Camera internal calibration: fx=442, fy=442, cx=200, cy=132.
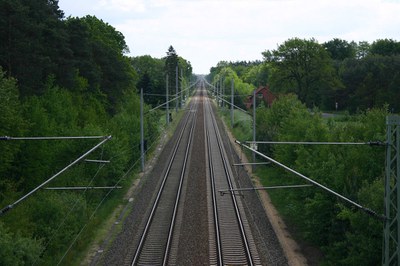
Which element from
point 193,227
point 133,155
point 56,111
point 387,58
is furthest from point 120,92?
point 387,58

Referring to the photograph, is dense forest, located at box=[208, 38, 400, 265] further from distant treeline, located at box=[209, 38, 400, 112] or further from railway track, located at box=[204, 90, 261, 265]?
distant treeline, located at box=[209, 38, 400, 112]

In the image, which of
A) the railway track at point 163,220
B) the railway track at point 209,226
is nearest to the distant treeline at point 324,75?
the railway track at point 163,220

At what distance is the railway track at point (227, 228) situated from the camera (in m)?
18.2

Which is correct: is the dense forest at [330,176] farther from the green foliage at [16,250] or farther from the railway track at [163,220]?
the green foliage at [16,250]

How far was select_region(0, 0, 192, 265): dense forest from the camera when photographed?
1767cm

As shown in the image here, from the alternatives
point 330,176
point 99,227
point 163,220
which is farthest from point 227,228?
point 330,176

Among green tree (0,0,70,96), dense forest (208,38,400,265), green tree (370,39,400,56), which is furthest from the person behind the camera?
green tree (370,39,400,56)

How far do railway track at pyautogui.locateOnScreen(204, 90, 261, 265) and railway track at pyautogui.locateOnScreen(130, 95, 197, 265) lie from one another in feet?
6.60

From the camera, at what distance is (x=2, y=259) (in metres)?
13.1

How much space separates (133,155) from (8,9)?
1575 centimetres

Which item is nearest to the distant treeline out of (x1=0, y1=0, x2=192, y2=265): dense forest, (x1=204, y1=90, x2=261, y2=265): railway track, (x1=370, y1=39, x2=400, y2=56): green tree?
(x1=370, y1=39, x2=400, y2=56): green tree

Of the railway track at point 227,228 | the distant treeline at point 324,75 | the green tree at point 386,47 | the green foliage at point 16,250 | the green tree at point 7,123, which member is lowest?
the railway track at point 227,228

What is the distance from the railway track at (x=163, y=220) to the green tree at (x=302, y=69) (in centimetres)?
3980

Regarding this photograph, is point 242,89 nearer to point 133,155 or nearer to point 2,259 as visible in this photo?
point 133,155
